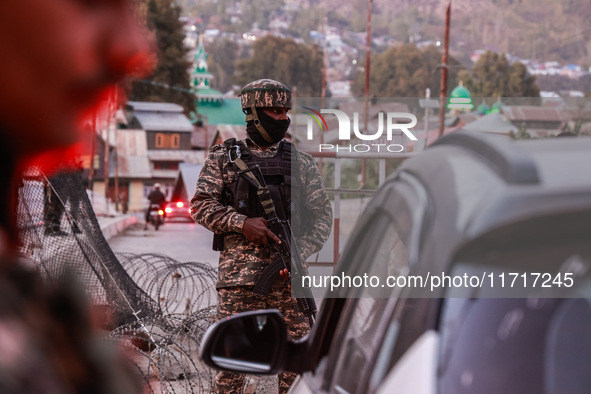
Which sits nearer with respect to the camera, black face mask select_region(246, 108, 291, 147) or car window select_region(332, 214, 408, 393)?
car window select_region(332, 214, 408, 393)

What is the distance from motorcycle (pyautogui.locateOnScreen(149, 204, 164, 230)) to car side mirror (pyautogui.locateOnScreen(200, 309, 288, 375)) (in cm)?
3391

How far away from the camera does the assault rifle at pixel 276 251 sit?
4.67 m

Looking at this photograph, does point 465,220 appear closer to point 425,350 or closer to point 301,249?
point 425,350

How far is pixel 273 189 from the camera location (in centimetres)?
496

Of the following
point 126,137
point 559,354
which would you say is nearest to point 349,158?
point 559,354

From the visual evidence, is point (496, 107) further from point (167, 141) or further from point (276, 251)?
point (167, 141)

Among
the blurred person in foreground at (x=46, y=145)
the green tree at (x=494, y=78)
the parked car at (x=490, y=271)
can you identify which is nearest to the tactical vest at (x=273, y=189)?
the parked car at (x=490, y=271)

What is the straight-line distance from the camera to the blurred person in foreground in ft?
2.37

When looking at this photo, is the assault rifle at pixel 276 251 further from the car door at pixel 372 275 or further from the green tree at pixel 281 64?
the green tree at pixel 281 64

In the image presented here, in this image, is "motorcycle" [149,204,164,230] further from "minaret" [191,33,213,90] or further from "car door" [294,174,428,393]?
"minaret" [191,33,213,90]

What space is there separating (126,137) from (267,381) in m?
78.0

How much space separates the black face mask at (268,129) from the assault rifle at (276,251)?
0.17 meters

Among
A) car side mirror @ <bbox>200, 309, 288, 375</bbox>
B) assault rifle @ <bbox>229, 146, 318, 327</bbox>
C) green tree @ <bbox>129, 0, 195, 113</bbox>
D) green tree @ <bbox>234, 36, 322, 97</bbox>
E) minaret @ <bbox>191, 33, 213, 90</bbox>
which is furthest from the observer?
green tree @ <bbox>234, 36, 322, 97</bbox>

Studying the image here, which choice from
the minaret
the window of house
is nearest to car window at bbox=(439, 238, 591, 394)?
the window of house
